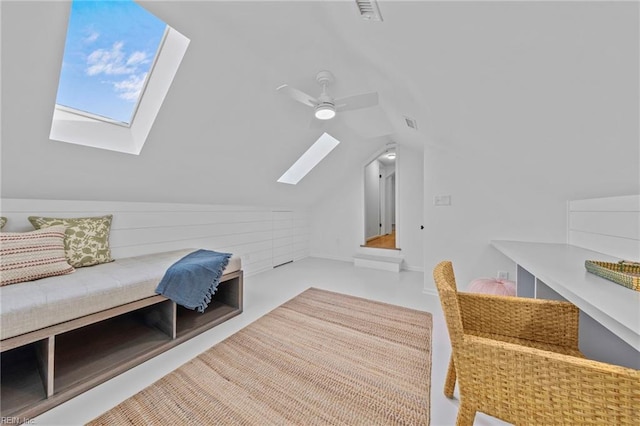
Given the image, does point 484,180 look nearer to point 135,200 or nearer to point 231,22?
point 231,22

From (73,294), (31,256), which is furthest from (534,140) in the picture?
(31,256)

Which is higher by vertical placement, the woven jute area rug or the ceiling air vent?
the ceiling air vent

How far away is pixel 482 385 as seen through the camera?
872 mm

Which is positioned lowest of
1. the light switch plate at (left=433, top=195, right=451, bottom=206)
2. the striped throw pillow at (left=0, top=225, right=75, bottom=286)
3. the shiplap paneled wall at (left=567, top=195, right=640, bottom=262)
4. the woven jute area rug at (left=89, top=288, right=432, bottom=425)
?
the woven jute area rug at (left=89, top=288, right=432, bottom=425)

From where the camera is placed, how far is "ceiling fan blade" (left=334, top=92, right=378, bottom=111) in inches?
80.7

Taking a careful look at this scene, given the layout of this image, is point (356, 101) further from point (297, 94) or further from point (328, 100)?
point (297, 94)

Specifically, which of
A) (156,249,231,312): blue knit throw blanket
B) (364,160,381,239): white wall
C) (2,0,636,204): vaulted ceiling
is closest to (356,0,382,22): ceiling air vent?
(2,0,636,204): vaulted ceiling

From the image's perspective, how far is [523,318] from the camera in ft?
3.90

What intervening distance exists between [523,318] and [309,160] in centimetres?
340

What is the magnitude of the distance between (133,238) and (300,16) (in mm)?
2650

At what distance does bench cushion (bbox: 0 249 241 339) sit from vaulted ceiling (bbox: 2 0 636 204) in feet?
2.96

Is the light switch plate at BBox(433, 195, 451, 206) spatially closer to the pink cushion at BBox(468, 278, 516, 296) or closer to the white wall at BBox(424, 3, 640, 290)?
the white wall at BBox(424, 3, 640, 290)

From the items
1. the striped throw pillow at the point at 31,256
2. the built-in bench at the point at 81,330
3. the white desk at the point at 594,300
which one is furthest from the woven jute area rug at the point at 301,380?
the striped throw pillow at the point at 31,256

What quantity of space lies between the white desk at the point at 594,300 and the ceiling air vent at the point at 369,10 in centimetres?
153
